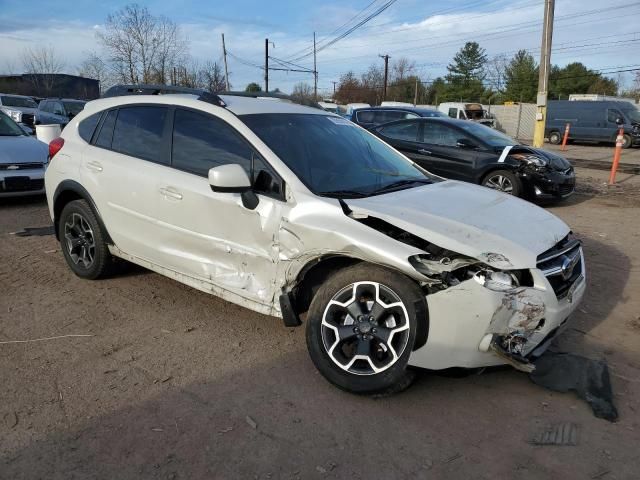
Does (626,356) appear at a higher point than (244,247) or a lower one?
lower

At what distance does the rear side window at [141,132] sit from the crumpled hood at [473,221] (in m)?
1.79

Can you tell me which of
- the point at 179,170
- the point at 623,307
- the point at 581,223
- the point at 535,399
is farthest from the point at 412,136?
the point at 535,399

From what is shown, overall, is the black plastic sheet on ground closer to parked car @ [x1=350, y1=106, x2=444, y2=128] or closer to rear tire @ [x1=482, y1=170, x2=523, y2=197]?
rear tire @ [x1=482, y1=170, x2=523, y2=197]

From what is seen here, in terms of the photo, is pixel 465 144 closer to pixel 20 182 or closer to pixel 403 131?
pixel 403 131

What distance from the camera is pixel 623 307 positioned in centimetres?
455

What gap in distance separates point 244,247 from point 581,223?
626 centimetres

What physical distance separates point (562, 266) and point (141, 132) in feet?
11.0

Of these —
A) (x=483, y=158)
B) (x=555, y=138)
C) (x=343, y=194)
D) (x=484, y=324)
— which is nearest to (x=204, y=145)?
(x=343, y=194)

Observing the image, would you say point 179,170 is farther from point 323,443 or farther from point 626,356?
point 626,356

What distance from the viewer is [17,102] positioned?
20672mm

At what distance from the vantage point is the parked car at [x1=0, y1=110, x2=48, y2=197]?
26.6ft

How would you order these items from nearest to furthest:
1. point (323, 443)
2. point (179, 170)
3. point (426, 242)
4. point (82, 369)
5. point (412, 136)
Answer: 1. point (323, 443)
2. point (426, 242)
3. point (82, 369)
4. point (179, 170)
5. point (412, 136)

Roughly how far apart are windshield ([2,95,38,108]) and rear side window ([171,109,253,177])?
19845mm

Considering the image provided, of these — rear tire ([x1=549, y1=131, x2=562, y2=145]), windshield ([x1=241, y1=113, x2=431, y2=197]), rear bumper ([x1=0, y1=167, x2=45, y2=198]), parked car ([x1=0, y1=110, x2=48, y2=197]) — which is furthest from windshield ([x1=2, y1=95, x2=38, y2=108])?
rear tire ([x1=549, y1=131, x2=562, y2=145])
